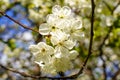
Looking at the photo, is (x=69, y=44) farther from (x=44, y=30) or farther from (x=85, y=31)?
(x=85, y=31)

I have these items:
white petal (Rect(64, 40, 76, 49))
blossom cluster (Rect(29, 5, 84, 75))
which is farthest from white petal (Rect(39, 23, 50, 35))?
white petal (Rect(64, 40, 76, 49))

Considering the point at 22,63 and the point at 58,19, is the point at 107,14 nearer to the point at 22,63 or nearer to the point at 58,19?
the point at 58,19

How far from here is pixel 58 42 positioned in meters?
2.05

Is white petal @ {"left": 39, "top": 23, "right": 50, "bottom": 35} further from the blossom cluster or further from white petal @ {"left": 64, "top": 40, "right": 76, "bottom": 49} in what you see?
white petal @ {"left": 64, "top": 40, "right": 76, "bottom": 49}

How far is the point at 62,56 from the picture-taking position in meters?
2.05

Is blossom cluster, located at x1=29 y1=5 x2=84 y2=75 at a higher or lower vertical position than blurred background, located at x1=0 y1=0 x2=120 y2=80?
higher

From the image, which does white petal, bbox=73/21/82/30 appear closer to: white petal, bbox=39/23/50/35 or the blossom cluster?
the blossom cluster

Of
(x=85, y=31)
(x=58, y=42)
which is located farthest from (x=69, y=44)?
(x=85, y=31)

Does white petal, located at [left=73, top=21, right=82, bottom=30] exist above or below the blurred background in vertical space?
above

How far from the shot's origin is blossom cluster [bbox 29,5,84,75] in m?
2.04

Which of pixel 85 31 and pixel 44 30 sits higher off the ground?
pixel 44 30

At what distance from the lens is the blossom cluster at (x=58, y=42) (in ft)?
6.71

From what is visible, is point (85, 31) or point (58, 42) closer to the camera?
point (58, 42)

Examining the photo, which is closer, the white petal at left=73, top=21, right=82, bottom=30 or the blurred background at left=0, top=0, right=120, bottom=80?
the white petal at left=73, top=21, right=82, bottom=30
